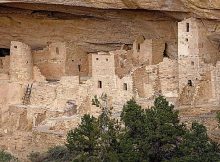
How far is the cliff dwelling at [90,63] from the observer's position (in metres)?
20.4

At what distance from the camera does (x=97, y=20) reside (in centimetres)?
2211

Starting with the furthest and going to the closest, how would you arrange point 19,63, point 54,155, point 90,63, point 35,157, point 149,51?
point 90,63 < point 19,63 < point 149,51 < point 35,157 < point 54,155

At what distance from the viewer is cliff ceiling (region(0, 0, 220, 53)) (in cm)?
1953

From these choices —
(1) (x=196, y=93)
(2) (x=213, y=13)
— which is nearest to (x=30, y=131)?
(1) (x=196, y=93)

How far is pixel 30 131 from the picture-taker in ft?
70.4

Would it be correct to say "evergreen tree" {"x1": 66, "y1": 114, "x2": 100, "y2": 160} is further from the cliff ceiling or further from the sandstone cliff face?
the cliff ceiling

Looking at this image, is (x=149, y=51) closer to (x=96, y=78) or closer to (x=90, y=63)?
(x=96, y=78)

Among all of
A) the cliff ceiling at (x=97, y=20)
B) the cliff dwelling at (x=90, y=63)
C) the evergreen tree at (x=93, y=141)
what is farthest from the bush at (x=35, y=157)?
the cliff ceiling at (x=97, y=20)

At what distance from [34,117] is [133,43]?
318 centimetres

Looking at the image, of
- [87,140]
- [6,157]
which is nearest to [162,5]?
[87,140]

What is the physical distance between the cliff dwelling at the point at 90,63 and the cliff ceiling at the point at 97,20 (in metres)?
0.03

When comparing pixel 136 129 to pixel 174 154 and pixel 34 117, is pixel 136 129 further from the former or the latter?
pixel 34 117

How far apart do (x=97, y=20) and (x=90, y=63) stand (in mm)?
1363

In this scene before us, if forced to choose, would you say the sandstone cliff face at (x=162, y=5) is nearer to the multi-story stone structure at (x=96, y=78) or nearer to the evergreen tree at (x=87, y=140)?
the multi-story stone structure at (x=96, y=78)
